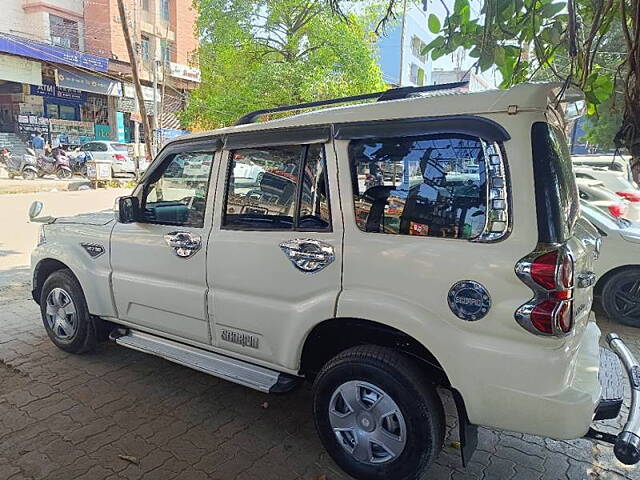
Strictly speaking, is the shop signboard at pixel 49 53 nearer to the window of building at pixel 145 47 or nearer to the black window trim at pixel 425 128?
the window of building at pixel 145 47

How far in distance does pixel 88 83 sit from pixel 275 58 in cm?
1418

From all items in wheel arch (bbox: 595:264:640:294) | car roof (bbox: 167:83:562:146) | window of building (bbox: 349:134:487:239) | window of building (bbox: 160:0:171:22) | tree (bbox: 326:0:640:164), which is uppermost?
window of building (bbox: 160:0:171:22)

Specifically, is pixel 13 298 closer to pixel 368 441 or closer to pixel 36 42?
pixel 368 441

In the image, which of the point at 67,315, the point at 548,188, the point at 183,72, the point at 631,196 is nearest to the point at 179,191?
the point at 67,315

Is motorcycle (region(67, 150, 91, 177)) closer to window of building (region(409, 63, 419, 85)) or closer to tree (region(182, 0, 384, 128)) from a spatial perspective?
tree (region(182, 0, 384, 128))

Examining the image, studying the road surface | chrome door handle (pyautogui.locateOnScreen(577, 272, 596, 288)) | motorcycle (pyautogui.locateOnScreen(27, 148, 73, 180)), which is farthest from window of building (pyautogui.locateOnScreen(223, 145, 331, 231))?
motorcycle (pyautogui.locateOnScreen(27, 148, 73, 180))

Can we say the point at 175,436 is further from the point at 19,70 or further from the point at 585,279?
the point at 19,70

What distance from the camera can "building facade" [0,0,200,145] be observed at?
71.6 ft

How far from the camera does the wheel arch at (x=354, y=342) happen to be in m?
2.57

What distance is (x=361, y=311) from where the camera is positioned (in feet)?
8.28

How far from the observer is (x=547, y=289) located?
2.09m

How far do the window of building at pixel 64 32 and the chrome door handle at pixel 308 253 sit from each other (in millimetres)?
Result: 26258

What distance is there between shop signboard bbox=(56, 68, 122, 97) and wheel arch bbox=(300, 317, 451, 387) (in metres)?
25.1

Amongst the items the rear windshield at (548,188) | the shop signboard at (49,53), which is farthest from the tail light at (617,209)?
the shop signboard at (49,53)
